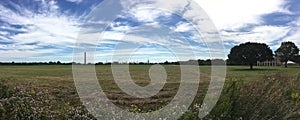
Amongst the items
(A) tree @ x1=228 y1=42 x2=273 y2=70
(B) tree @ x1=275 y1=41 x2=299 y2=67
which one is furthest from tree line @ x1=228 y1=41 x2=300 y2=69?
(B) tree @ x1=275 y1=41 x2=299 y2=67

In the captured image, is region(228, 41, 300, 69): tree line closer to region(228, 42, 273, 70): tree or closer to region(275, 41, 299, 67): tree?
region(228, 42, 273, 70): tree

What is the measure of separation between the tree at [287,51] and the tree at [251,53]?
17.9ft

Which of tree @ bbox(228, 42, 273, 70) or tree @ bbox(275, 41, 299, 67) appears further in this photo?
tree @ bbox(275, 41, 299, 67)

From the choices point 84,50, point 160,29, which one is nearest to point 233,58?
point 160,29

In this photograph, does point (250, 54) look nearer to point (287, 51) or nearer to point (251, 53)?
point (251, 53)

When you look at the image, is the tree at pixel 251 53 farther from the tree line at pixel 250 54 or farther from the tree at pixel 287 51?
the tree at pixel 287 51

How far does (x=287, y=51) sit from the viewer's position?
37.1m

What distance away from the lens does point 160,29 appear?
773 centimetres

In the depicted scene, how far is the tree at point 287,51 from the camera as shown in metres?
36.7

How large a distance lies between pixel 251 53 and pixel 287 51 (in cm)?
831

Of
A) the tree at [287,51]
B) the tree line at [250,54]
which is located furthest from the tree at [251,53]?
the tree at [287,51]

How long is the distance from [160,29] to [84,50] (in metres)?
2.38

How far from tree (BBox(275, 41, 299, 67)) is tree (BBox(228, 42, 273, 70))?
5.46 meters

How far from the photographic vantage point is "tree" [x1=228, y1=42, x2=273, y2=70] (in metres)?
31.9
